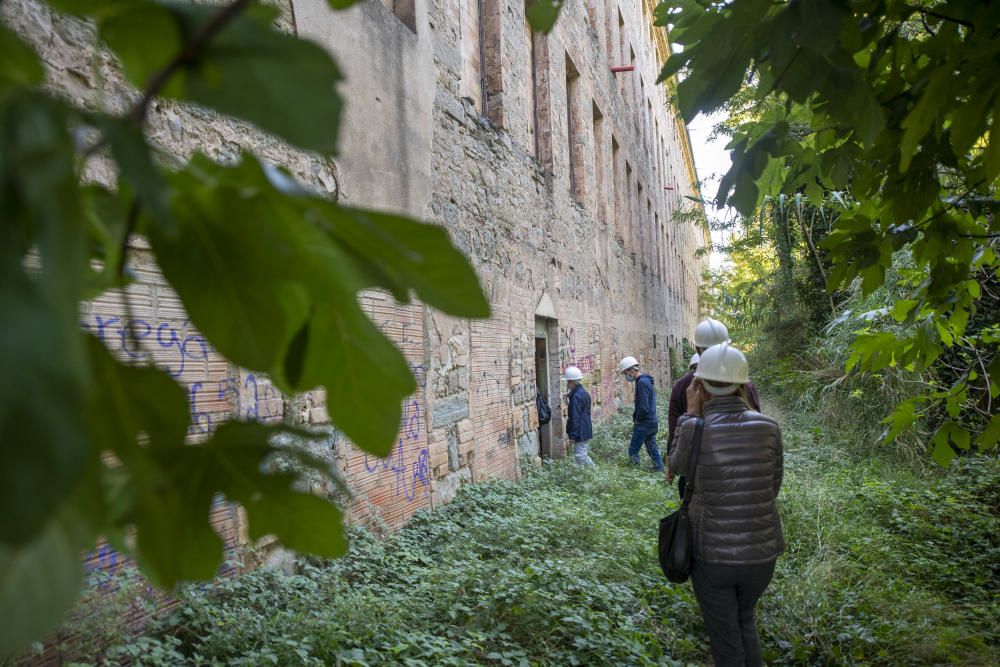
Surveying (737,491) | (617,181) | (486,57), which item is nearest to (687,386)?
(737,491)

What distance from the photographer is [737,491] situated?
124 inches

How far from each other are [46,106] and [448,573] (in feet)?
13.4

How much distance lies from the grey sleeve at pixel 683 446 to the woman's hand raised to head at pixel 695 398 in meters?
0.30

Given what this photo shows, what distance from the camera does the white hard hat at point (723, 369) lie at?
11.0 feet

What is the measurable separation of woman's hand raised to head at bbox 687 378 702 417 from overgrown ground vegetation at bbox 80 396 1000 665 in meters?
1.28

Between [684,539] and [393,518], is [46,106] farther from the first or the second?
[393,518]

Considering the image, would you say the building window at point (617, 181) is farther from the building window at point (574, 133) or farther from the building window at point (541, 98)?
the building window at point (541, 98)

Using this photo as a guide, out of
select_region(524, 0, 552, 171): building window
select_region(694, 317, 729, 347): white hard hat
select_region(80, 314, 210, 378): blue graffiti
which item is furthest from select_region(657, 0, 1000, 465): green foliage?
select_region(524, 0, 552, 171): building window

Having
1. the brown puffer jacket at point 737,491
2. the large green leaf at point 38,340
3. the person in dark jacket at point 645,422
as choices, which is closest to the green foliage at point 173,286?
the large green leaf at point 38,340

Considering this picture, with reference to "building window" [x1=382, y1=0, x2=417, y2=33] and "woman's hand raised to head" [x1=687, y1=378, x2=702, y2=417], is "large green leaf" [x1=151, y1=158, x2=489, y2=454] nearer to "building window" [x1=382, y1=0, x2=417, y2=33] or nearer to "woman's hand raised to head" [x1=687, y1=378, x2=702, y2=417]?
"woman's hand raised to head" [x1=687, y1=378, x2=702, y2=417]

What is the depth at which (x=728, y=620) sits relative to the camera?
3236 millimetres

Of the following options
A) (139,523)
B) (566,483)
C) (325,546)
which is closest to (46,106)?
(139,523)

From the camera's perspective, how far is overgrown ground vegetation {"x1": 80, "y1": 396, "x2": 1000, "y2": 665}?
3082 millimetres

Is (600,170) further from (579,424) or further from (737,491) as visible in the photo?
(737,491)
